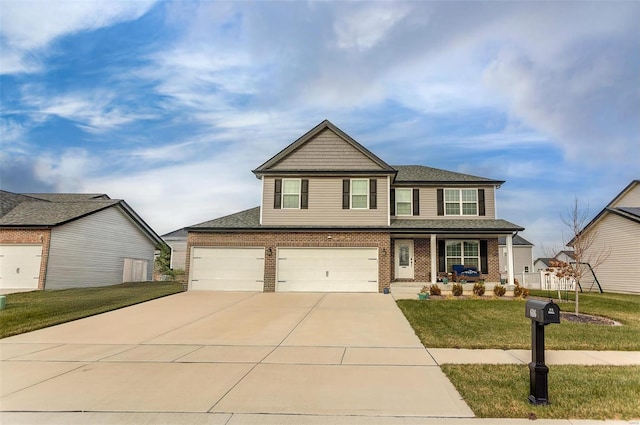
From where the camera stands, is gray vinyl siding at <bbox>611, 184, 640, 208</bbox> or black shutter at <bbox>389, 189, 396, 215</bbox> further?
gray vinyl siding at <bbox>611, 184, 640, 208</bbox>

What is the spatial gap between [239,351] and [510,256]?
48.6ft

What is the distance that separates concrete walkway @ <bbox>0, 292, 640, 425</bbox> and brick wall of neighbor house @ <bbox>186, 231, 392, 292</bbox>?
21.3 ft

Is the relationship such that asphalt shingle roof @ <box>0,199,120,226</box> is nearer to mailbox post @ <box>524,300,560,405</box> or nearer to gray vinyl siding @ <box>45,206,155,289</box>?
gray vinyl siding @ <box>45,206,155,289</box>

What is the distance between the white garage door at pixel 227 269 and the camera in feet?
60.4

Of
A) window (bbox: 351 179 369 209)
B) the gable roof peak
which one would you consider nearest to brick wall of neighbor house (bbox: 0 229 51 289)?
the gable roof peak

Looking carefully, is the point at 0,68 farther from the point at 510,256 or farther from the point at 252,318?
the point at 510,256

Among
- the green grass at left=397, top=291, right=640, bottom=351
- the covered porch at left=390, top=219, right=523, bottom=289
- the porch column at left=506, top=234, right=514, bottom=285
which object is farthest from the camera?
the covered porch at left=390, top=219, right=523, bottom=289

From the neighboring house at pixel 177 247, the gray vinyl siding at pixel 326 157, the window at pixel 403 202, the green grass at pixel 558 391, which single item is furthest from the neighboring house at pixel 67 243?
the green grass at pixel 558 391

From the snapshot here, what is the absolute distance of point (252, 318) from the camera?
11.6 metres

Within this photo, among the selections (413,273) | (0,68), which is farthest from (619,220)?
(0,68)

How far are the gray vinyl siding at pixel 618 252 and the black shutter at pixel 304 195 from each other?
1714 cm

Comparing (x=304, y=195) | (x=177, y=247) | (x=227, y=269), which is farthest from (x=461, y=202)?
(x=177, y=247)

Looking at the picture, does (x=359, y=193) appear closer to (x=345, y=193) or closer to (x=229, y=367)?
(x=345, y=193)

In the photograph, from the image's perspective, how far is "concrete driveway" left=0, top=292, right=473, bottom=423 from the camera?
15.8 ft
